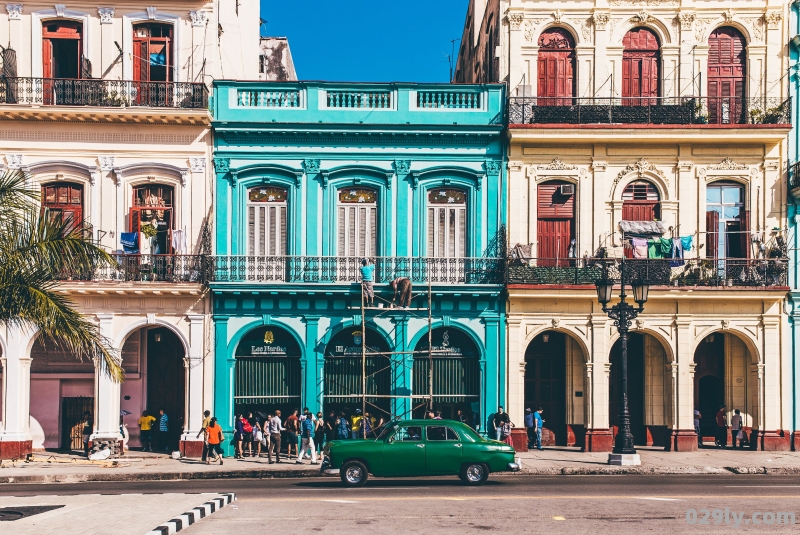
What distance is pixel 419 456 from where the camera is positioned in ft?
65.4

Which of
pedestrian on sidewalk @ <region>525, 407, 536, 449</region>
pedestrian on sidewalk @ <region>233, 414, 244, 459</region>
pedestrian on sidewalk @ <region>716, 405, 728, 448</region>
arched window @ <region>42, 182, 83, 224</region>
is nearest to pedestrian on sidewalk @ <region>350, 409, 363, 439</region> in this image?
pedestrian on sidewalk @ <region>233, 414, 244, 459</region>

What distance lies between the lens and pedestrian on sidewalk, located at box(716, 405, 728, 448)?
93.4 ft

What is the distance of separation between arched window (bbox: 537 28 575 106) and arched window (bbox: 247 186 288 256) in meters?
7.74

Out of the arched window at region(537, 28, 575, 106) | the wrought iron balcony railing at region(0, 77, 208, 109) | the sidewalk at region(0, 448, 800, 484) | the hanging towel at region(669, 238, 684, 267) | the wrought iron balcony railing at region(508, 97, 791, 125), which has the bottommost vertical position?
the sidewalk at region(0, 448, 800, 484)

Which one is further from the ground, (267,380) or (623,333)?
(623,333)

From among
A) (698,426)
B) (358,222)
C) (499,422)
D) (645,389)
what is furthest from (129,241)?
(698,426)

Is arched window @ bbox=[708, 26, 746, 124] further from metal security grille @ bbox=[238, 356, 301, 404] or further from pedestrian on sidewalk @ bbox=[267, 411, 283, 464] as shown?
pedestrian on sidewalk @ bbox=[267, 411, 283, 464]

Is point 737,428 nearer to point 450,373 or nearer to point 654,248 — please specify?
point 654,248

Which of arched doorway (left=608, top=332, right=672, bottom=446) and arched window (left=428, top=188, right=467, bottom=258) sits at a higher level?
arched window (left=428, top=188, right=467, bottom=258)

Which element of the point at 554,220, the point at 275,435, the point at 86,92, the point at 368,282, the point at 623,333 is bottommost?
the point at 275,435

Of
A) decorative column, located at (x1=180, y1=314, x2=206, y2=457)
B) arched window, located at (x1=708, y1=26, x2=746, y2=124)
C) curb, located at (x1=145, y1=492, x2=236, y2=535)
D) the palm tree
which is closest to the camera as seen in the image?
curb, located at (x1=145, y1=492, x2=236, y2=535)

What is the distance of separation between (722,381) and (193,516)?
62.2ft

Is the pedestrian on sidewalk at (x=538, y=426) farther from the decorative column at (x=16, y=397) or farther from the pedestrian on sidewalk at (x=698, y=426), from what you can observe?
the decorative column at (x=16, y=397)

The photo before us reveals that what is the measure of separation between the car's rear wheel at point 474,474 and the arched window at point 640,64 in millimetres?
12668
